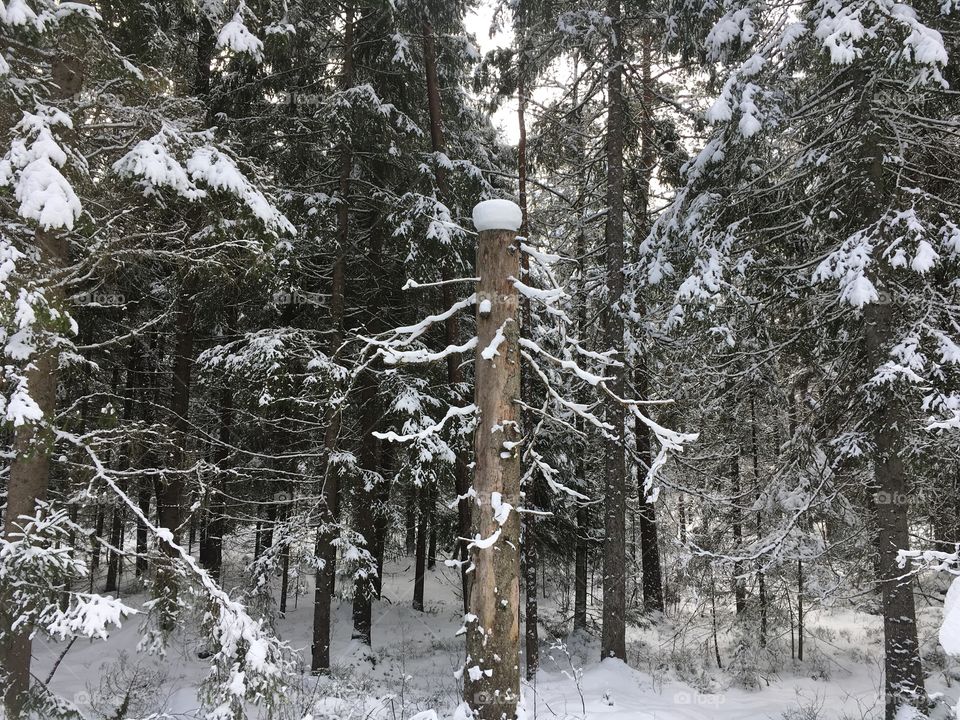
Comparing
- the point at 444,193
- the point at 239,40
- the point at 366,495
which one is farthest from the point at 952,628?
the point at 366,495

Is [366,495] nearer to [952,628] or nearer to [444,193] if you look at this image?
[444,193]

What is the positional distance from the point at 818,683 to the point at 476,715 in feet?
40.2

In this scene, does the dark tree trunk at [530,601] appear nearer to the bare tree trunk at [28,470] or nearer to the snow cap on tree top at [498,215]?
the bare tree trunk at [28,470]

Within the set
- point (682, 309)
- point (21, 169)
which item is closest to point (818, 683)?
point (682, 309)

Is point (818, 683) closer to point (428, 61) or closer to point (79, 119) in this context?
point (428, 61)

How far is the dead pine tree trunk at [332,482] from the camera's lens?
10.4 m

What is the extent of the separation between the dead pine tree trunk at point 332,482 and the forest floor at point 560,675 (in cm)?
61

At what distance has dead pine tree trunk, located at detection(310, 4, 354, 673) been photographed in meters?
10.4

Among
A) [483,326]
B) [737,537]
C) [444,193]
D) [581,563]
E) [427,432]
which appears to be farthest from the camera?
[581,563]

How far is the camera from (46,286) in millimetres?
5852

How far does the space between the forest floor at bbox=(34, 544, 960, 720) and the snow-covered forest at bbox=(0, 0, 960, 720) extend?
0.15 metres

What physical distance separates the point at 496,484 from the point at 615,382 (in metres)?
6.98

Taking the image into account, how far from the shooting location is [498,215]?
4.41 metres

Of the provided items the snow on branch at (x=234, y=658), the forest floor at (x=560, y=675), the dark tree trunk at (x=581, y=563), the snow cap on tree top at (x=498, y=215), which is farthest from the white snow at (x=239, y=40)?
the dark tree trunk at (x=581, y=563)
